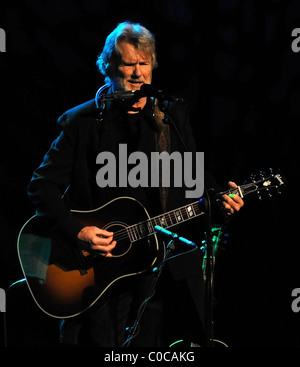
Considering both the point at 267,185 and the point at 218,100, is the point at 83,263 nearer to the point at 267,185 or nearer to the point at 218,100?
the point at 267,185

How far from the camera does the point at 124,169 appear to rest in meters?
2.73

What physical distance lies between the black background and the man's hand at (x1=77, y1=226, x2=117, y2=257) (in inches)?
40.6

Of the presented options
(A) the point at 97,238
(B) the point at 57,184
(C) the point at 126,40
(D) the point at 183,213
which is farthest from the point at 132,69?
(A) the point at 97,238

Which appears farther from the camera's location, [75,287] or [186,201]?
[186,201]

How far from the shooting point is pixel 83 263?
2.70 m

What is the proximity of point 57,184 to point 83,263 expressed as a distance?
19.8 inches

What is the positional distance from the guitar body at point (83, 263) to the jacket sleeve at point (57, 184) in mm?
98

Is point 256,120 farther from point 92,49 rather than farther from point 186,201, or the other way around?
point 92,49

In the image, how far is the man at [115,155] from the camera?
2.65 metres

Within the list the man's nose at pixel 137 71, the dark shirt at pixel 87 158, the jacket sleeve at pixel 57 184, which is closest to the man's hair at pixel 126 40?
the man's nose at pixel 137 71

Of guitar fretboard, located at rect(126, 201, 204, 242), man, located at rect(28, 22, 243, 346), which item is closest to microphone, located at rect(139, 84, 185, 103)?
man, located at rect(28, 22, 243, 346)

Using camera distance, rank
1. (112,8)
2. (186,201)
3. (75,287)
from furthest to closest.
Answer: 1. (112,8)
2. (186,201)
3. (75,287)
